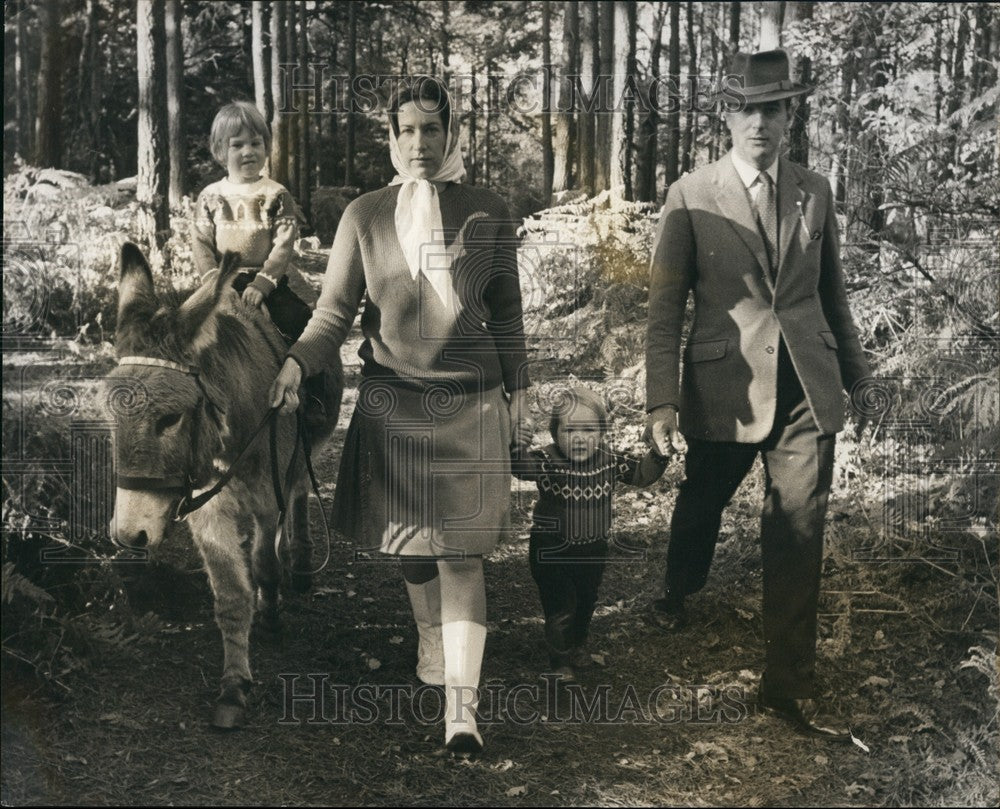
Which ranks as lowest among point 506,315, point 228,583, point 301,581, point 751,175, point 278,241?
point 301,581

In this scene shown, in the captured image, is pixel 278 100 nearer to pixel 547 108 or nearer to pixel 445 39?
pixel 445 39

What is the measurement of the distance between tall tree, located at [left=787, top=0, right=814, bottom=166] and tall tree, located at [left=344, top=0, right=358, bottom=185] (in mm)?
1911

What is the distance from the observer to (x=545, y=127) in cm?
436

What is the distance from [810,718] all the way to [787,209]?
2.10 meters

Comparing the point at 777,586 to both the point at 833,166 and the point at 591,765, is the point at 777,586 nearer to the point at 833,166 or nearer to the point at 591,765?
the point at 591,765

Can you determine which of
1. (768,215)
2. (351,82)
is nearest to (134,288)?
(351,82)

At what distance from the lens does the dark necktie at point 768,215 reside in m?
4.03

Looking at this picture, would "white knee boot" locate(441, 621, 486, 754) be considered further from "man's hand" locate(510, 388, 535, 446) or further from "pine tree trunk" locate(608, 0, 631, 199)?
"pine tree trunk" locate(608, 0, 631, 199)

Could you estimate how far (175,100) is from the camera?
4336mm

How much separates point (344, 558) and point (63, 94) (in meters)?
2.39

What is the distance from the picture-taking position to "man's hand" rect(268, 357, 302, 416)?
3838 mm

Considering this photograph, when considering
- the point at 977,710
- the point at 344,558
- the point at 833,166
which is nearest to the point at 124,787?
the point at 344,558

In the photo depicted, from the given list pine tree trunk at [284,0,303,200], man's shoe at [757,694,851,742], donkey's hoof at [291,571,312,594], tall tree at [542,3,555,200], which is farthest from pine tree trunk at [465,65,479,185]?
man's shoe at [757,694,851,742]

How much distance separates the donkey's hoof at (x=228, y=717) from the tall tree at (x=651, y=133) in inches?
109
